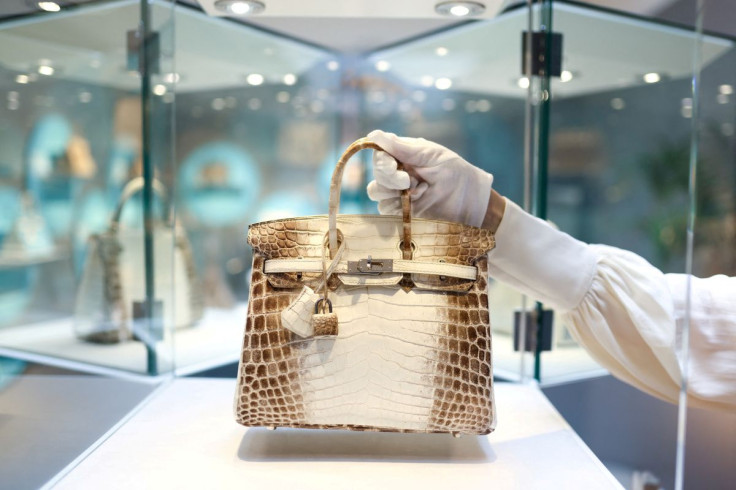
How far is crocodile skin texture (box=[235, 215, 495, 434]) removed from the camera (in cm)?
88

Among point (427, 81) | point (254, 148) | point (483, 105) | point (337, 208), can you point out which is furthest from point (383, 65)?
point (337, 208)

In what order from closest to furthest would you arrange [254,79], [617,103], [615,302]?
[615,302]
[617,103]
[254,79]

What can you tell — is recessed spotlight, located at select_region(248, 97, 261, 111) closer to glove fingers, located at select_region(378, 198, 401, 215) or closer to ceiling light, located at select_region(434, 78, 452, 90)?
ceiling light, located at select_region(434, 78, 452, 90)

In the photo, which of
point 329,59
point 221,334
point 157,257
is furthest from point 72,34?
point 221,334

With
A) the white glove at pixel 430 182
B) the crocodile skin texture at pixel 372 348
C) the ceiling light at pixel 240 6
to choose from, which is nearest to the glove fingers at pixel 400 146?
the white glove at pixel 430 182

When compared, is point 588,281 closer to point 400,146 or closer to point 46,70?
point 400,146

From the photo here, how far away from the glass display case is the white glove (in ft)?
1.13

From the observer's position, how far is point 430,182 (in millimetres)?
1018

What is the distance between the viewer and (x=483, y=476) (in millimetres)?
870

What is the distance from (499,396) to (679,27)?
80cm

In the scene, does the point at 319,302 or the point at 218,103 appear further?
the point at 218,103

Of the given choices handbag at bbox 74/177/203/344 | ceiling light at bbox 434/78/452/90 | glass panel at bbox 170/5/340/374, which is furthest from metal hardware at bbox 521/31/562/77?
handbag at bbox 74/177/203/344

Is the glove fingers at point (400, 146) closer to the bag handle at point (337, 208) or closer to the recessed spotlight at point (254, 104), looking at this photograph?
the bag handle at point (337, 208)

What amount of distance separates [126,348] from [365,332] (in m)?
0.71
